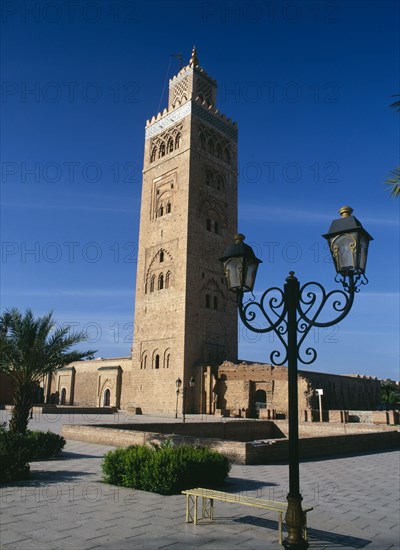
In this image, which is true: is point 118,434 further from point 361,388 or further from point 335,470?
point 361,388

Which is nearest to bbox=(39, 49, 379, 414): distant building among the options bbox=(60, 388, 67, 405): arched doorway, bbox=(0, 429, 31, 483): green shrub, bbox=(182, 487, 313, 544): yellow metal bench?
bbox=(60, 388, 67, 405): arched doorway

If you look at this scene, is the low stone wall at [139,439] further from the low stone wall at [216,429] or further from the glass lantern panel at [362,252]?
the glass lantern panel at [362,252]

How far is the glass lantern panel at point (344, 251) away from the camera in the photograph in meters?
4.34

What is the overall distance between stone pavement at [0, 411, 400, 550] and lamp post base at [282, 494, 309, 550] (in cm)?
117

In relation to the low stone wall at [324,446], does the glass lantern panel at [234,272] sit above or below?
above

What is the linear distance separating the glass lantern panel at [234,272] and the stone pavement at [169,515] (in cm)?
278

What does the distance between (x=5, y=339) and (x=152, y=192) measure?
85.0 feet

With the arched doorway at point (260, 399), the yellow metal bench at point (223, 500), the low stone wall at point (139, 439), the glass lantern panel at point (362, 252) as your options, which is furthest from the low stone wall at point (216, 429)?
the glass lantern panel at point (362, 252)

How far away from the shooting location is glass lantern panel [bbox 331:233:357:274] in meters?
4.34

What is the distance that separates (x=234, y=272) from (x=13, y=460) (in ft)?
18.5

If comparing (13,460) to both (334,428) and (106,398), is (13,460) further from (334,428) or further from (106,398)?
(106,398)

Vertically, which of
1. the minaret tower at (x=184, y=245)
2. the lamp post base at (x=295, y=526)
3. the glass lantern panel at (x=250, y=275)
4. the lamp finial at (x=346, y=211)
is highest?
the minaret tower at (x=184, y=245)

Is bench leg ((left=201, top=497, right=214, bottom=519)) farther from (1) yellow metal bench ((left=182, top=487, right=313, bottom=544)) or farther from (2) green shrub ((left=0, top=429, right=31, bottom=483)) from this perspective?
(2) green shrub ((left=0, top=429, right=31, bottom=483))

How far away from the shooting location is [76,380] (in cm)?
3900
